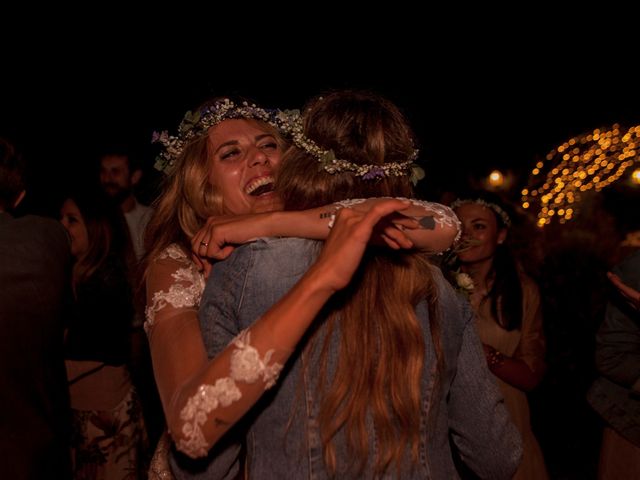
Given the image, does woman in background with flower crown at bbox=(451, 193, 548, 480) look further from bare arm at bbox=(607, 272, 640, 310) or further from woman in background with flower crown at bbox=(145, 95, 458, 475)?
woman in background with flower crown at bbox=(145, 95, 458, 475)

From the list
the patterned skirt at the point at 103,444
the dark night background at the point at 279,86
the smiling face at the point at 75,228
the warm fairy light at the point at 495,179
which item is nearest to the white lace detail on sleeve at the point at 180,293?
the patterned skirt at the point at 103,444

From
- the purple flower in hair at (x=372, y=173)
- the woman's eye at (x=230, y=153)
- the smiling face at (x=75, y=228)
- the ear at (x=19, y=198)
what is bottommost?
→ the smiling face at (x=75, y=228)

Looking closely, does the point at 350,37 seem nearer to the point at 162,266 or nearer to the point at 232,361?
the point at 162,266

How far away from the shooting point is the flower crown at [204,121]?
8.52 feet

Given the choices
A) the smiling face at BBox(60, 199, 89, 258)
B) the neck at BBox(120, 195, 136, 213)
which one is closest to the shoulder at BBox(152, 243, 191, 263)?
the smiling face at BBox(60, 199, 89, 258)

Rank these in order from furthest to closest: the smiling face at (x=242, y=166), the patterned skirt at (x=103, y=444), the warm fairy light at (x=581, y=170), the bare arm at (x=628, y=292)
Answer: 1. the warm fairy light at (x=581, y=170)
2. the patterned skirt at (x=103, y=444)
3. the bare arm at (x=628, y=292)
4. the smiling face at (x=242, y=166)

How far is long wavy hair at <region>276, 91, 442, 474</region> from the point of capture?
1328 mm

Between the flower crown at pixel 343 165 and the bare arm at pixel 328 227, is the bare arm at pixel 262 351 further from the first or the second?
the flower crown at pixel 343 165

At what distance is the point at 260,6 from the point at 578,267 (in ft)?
18.1

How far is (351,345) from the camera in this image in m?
1.34

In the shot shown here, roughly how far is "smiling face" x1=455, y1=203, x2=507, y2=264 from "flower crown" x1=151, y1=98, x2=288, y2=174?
56.2 inches

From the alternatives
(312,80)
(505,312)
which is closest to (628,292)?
(505,312)

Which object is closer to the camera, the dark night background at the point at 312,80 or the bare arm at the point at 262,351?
the bare arm at the point at 262,351

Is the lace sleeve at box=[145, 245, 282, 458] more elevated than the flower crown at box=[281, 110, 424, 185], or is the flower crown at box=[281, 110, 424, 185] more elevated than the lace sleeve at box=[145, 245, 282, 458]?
the flower crown at box=[281, 110, 424, 185]
